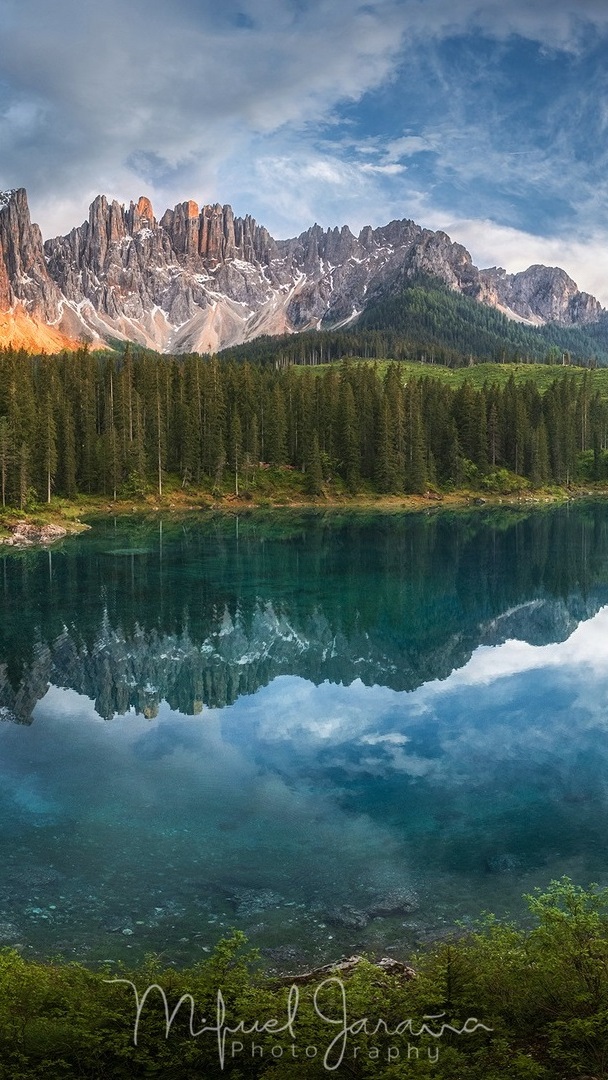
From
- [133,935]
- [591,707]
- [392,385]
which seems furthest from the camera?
[392,385]

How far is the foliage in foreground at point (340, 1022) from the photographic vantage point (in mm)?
8445

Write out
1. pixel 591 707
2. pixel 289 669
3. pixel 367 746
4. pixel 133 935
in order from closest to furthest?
1. pixel 133 935
2. pixel 367 746
3. pixel 591 707
4. pixel 289 669

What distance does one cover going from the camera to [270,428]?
121m

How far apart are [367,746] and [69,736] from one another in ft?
31.9

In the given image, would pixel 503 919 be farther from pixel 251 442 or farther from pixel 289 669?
pixel 251 442

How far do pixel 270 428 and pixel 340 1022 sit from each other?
11427 cm

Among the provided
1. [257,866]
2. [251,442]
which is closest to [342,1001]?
[257,866]

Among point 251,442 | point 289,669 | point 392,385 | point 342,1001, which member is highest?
point 392,385

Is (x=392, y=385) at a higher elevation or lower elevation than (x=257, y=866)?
higher

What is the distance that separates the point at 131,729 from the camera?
25953 mm

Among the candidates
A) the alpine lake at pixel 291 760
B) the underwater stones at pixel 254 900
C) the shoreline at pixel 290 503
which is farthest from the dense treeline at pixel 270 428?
the underwater stones at pixel 254 900

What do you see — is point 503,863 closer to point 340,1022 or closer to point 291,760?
point 291,760

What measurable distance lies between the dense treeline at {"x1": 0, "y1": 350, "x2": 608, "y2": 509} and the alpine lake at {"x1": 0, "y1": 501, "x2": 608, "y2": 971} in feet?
188

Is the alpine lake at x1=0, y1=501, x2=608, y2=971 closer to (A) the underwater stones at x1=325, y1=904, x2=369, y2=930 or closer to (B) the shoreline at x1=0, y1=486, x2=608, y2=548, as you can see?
(A) the underwater stones at x1=325, y1=904, x2=369, y2=930
